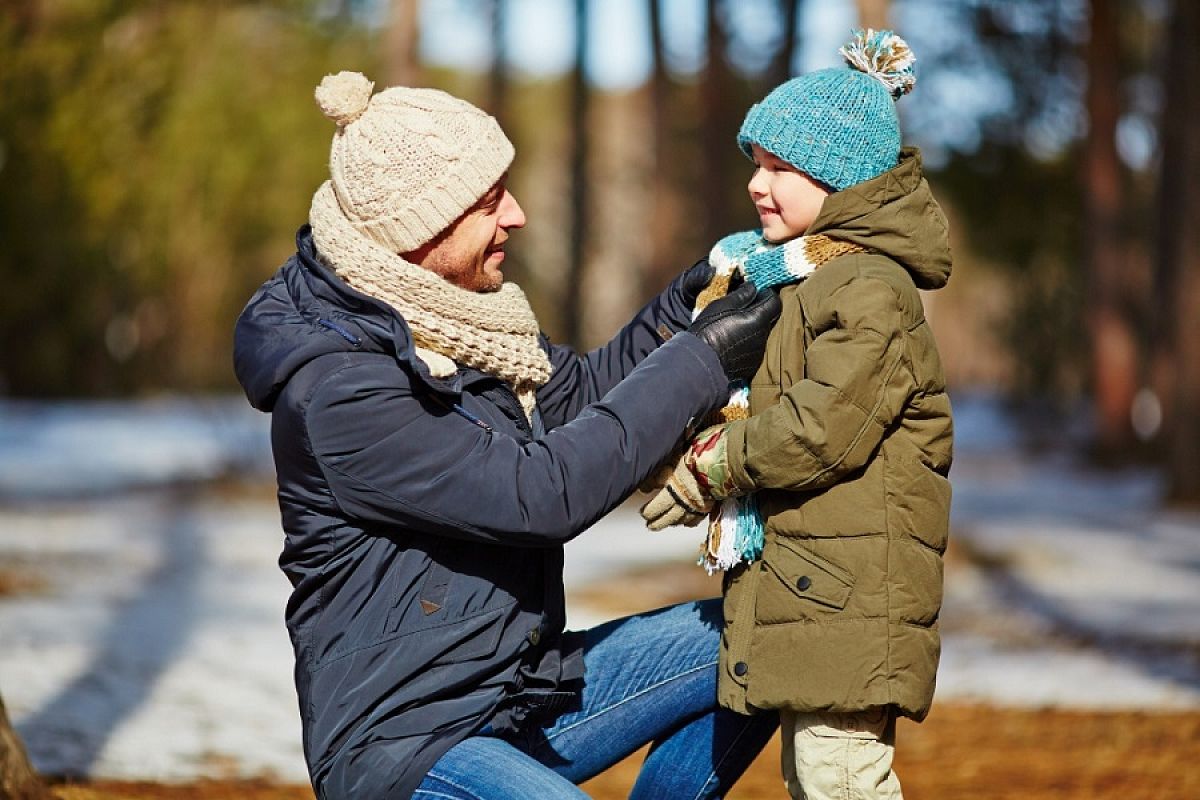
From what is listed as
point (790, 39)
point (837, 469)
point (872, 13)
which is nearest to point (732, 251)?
point (837, 469)

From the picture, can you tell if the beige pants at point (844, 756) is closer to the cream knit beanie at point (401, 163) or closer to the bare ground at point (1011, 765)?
the cream knit beanie at point (401, 163)

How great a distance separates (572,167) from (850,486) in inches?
764

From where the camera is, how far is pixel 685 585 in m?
9.02

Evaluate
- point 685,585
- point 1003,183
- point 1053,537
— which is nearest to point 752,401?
point 685,585

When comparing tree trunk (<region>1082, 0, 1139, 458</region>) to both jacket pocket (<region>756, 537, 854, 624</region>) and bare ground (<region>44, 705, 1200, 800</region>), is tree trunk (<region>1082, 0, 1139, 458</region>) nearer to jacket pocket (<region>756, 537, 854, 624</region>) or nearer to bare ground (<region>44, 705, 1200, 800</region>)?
bare ground (<region>44, 705, 1200, 800</region>)

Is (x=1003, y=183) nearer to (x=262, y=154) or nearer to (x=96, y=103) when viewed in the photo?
(x=262, y=154)

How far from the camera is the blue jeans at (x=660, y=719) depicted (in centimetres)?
276

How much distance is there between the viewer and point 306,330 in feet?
7.98

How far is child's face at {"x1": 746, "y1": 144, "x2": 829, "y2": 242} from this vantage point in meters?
2.78

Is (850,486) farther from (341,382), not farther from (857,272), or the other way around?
(341,382)

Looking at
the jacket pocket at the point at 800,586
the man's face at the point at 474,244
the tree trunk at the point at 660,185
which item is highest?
the man's face at the point at 474,244

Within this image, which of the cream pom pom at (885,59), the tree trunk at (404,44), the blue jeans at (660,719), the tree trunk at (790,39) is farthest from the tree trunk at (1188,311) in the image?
the blue jeans at (660,719)

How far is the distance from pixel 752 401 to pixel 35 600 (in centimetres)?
621

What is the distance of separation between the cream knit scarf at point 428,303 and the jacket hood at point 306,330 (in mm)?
40
